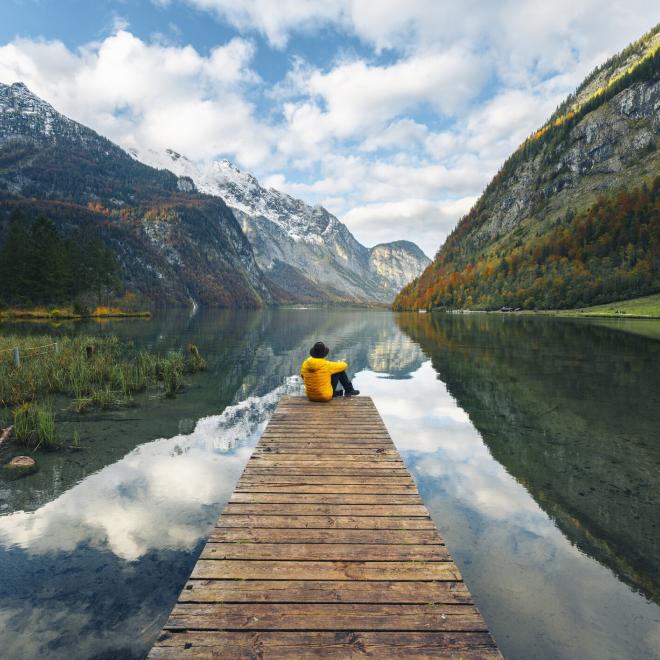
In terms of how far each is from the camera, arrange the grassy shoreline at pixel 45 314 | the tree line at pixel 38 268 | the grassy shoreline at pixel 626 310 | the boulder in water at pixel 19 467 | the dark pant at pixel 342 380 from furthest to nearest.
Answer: the grassy shoreline at pixel 626 310
the tree line at pixel 38 268
the grassy shoreline at pixel 45 314
the dark pant at pixel 342 380
the boulder in water at pixel 19 467

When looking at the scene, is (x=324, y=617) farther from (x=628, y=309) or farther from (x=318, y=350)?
(x=628, y=309)

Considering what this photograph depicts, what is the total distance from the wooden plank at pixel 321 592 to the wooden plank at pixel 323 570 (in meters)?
0.10

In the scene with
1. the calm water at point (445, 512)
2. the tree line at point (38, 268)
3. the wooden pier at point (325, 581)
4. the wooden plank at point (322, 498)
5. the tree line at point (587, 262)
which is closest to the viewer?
the wooden pier at point (325, 581)

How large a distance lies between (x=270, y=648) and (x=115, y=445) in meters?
12.4

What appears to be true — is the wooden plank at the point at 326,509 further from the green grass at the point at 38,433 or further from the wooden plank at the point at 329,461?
the green grass at the point at 38,433

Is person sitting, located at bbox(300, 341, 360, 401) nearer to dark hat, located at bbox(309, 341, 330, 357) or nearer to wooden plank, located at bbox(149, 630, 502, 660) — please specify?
dark hat, located at bbox(309, 341, 330, 357)

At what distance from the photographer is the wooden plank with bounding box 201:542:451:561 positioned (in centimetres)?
548

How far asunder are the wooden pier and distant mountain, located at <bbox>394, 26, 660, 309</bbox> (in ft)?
449

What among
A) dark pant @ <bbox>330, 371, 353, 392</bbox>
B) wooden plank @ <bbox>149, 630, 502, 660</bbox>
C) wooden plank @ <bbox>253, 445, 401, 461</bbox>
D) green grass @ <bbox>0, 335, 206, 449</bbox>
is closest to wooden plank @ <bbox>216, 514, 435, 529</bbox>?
wooden plank @ <bbox>149, 630, 502, 660</bbox>

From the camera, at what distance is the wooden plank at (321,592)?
15.2 feet

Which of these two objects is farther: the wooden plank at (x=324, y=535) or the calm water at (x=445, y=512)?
the calm water at (x=445, y=512)

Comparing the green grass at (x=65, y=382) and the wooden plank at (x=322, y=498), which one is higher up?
the wooden plank at (x=322, y=498)

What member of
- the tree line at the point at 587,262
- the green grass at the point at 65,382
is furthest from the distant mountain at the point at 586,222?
the green grass at the point at 65,382

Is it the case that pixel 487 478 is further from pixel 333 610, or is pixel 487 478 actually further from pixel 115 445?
pixel 115 445
